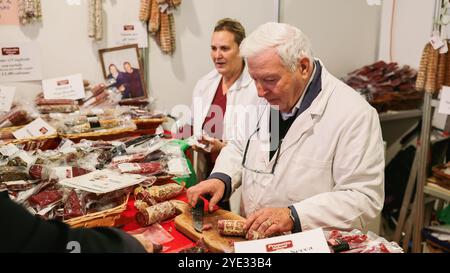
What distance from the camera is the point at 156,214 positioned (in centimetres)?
153

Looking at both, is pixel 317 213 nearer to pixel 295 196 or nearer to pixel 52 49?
pixel 295 196

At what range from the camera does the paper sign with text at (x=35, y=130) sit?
2.45 meters

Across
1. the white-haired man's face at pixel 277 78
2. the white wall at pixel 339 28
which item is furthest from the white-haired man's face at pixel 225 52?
the white-haired man's face at pixel 277 78

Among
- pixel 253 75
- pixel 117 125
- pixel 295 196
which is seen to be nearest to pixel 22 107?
pixel 117 125

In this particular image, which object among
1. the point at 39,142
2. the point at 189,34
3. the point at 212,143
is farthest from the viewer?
the point at 189,34

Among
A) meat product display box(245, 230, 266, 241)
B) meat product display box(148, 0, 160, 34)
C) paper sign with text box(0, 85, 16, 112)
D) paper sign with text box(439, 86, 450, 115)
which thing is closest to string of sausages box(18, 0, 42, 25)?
paper sign with text box(0, 85, 16, 112)

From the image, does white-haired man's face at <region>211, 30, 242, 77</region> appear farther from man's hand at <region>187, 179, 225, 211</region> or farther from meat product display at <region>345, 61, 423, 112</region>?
man's hand at <region>187, 179, 225, 211</region>

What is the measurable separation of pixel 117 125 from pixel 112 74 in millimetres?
844

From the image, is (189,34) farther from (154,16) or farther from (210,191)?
(210,191)

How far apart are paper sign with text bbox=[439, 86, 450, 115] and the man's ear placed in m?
1.41

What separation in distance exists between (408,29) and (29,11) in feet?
10.2

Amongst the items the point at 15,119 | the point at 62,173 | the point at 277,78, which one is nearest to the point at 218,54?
the point at 277,78

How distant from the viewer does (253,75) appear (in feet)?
5.64

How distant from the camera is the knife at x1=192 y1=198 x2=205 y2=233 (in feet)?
4.73
